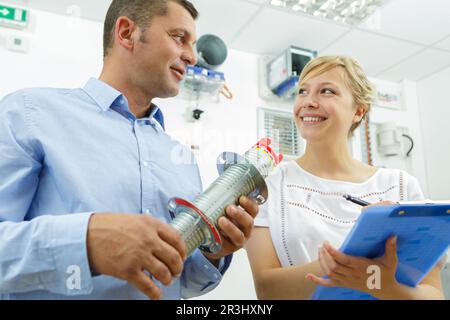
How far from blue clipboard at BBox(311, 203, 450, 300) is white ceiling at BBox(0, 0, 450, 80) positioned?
1.78 m

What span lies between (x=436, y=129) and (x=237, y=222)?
9.28 feet

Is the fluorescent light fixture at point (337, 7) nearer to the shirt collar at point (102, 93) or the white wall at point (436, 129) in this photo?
the white wall at point (436, 129)

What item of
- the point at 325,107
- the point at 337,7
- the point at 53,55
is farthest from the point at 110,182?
the point at 337,7

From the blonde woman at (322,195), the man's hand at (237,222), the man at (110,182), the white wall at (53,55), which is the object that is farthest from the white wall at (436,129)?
the man's hand at (237,222)

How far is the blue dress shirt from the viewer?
22.0 inches

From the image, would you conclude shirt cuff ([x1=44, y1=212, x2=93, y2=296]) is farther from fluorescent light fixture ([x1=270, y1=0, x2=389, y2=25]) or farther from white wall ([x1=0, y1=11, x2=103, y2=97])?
fluorescent light fixture ([x1=270, y1=0, x2=389, y2=25])

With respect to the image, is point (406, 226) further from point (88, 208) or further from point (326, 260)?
point (88, 208)

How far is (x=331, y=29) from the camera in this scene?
2398mm

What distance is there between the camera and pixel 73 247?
0.53 meters

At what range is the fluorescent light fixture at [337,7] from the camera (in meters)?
2.17

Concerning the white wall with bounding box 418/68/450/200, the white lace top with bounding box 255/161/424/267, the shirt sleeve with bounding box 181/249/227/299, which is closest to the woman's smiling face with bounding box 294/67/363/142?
the white lace top with bounding box 255/161/424/267

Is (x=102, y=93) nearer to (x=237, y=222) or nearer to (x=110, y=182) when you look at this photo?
(x=110, y=182)
